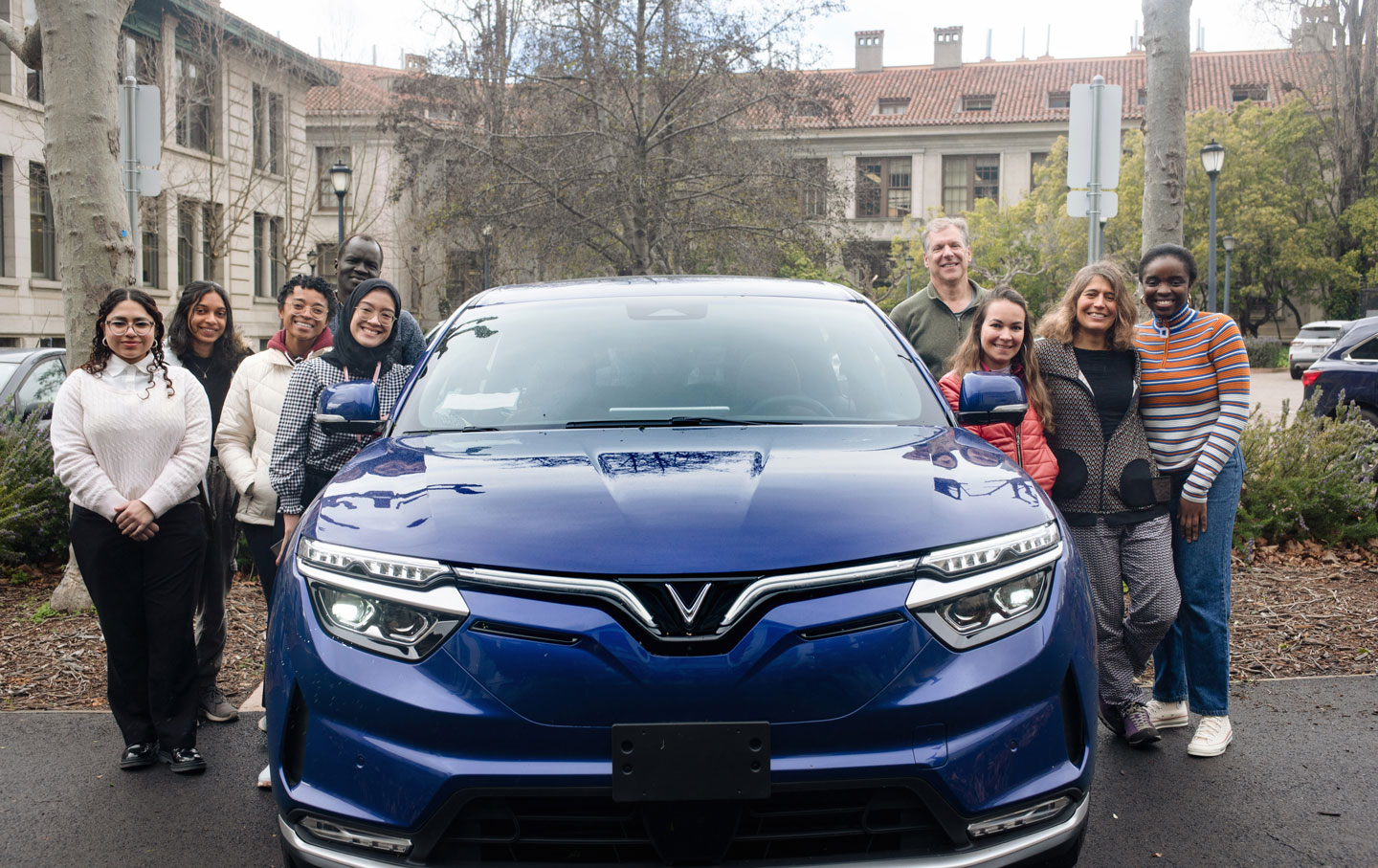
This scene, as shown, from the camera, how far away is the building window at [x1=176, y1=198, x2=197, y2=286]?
27609 mm

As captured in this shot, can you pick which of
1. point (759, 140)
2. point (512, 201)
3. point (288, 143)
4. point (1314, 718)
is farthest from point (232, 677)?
point (288, 143)

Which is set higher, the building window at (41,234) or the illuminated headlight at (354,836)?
the building window at (41,234)

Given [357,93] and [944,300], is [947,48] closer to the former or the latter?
[357,93]

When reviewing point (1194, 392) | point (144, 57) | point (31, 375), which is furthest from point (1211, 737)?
point (144, 57)

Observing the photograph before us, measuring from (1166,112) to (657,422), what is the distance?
6468 mm

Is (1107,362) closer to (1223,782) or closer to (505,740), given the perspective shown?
(1223,782)

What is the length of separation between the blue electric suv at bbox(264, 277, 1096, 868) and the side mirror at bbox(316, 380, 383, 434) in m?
0.93

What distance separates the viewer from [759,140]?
1938 cm

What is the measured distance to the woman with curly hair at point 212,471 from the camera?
4848 mm

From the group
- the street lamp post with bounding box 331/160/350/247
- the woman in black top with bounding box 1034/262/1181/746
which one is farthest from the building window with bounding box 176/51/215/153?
the woman in black top with bounding box 1034/262/1181/746

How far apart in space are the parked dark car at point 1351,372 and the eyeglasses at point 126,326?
1184 cm

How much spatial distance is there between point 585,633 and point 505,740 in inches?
10.3

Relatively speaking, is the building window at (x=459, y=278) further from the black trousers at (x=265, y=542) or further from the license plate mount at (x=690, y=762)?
the license plate mount at (x=690, y=762)

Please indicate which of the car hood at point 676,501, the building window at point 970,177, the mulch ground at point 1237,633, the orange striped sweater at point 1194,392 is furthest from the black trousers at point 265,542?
the building window at point 970,177
